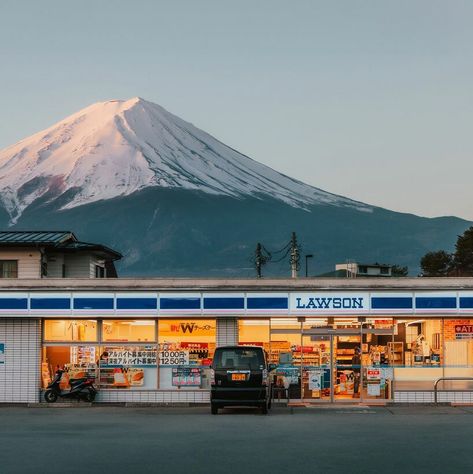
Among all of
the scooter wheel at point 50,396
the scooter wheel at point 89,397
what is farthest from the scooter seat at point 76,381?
the scooter wheel at point 50,396

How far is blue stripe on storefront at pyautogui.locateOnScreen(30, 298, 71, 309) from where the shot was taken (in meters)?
30.1

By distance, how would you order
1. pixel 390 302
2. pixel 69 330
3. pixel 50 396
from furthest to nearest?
pixel 69 330 → pixel 390 302 → pixel 50 396

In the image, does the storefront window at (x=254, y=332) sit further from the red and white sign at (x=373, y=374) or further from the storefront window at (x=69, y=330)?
the storefront window at (x=69, y=330)

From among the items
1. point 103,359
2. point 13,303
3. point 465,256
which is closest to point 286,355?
point 103,359

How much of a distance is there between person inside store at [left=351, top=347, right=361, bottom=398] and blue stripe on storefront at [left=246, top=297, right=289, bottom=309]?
2.55m

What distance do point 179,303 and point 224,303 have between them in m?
1.32

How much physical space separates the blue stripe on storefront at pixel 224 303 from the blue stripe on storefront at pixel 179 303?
294mm

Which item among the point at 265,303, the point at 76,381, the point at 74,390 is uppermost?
the point at 265,303

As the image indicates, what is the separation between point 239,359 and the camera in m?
25.5

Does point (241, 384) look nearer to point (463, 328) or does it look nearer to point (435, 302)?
point (435, 302)

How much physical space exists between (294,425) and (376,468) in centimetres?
715

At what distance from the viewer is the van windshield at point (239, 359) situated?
999 inches

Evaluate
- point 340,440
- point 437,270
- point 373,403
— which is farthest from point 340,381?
point 437,270

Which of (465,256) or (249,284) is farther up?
(465,256)
